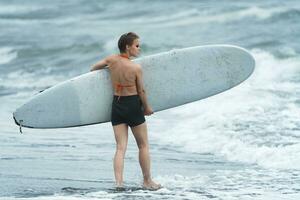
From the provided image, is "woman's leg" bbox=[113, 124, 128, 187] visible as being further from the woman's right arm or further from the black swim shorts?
the woman's right arm

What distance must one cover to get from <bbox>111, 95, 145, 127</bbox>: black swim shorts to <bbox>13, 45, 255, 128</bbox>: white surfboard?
0.41 m

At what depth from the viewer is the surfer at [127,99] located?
7.08 meters

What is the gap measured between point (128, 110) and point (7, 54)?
13789 millimetres

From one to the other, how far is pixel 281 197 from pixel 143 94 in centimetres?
136

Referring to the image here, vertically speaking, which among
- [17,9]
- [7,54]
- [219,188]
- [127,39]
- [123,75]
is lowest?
[219,188]

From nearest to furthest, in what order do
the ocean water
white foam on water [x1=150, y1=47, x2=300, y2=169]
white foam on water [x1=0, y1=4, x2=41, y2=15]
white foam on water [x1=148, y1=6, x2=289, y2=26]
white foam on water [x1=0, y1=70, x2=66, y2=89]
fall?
the ocean water, white foam on water [x1=150, y1=47, x2=300, y2=169], white foam on water [x1=0, y1=70, x2=66, y2=89], white foam on water [x1=148, y1=6, x2=289, y2=26], white foam on water [x1=0, y1=4, x2=41, y2=15]

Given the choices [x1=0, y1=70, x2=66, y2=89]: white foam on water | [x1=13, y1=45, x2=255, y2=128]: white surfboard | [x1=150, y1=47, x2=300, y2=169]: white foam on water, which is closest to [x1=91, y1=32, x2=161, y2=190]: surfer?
[x1=13, y1=45, x2=255, y2=128]: white surfboard

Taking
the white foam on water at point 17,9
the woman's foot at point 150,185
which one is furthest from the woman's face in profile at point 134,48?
the white foam on water at point 17,9

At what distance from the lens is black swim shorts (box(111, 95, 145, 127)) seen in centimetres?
714

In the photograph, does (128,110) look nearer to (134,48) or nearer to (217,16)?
(134,48)

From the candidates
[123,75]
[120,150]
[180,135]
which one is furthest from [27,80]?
[123,75]

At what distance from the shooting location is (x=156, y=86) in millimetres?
7875

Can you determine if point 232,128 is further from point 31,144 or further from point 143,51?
point 143,51

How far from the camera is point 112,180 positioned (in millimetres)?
7801
